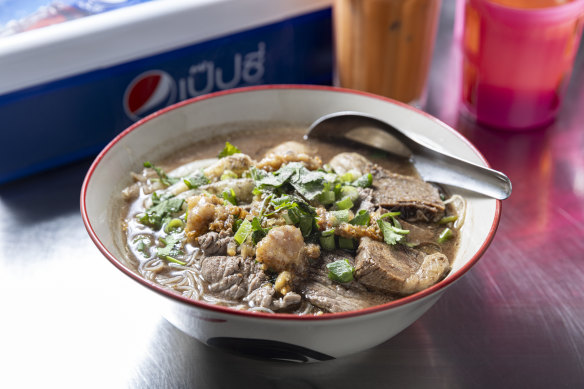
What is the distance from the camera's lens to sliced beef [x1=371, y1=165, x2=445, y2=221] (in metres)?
1.91

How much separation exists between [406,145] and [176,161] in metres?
0.90

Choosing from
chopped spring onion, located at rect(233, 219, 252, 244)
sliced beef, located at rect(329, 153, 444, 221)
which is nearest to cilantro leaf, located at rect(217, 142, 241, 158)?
sliced beef, located at rect(329, 153, 444, 221)

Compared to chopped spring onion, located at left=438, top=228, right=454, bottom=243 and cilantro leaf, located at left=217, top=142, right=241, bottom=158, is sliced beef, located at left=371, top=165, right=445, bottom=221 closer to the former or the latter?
chopped spring onion, located at left=438, top=228, right=454, bottom=243

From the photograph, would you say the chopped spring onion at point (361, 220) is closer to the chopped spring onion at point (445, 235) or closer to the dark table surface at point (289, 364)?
the chopped spring onion at point (445, 235)

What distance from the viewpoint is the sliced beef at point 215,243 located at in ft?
5.76

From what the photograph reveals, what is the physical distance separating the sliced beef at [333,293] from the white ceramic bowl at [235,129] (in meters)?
0.12

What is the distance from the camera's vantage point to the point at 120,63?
2.40 metres

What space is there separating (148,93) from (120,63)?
7.6 inches

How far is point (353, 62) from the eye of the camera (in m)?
2.76

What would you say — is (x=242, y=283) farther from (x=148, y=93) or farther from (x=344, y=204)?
(x=148, y=93)

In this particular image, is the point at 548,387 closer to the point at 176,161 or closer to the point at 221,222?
the point at 221,222

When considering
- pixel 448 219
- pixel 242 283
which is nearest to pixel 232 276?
pixel 242 283

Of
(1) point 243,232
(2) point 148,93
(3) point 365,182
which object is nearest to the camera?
(1) point 243,232

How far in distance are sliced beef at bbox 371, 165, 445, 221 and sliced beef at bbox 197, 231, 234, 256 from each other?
1.71 ft
